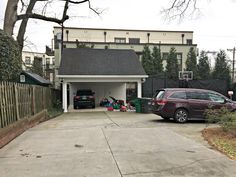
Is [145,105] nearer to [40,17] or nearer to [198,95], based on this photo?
[198,95]

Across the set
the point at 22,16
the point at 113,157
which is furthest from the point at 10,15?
the point at 113,157

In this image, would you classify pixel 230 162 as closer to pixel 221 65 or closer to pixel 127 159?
pixel 127 159

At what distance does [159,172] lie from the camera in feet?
17.4

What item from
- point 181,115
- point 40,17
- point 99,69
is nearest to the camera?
point 181,115

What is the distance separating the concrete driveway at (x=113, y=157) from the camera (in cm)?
532

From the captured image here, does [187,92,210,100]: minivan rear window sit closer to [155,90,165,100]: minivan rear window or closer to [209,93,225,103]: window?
[209,93,225,103]: window

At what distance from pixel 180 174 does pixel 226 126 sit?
487 centimetres

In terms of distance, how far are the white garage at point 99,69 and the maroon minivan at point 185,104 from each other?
849 cm

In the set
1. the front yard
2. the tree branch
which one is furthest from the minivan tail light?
the tree branch

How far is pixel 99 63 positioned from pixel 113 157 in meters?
17.9

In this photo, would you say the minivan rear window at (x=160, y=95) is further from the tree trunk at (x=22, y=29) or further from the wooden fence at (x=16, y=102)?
the tree trunk at (x=22, y=29)

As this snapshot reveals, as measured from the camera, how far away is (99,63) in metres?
23.8

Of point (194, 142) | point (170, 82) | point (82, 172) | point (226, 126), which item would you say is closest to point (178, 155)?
point (194, 142)

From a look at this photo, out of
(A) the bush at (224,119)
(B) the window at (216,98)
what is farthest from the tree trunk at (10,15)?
(A) the bush at (224,119)
